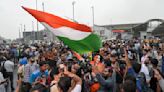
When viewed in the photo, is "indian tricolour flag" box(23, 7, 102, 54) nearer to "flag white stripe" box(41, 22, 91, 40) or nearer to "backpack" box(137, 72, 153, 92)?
"flag white stripe" box(41, 22, 91, 40)

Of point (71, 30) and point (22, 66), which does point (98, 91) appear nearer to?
point (71, 30)

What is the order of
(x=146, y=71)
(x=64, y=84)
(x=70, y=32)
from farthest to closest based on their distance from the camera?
(x=70, y=32) → (x=146, y=71) → (x=64, y=84)

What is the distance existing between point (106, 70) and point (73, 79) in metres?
1.54

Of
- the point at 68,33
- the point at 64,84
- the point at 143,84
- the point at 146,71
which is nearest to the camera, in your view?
the point at 64,84

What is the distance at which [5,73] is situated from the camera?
12977 millimetres

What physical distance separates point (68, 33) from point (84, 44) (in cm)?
55

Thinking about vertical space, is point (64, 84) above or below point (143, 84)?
above

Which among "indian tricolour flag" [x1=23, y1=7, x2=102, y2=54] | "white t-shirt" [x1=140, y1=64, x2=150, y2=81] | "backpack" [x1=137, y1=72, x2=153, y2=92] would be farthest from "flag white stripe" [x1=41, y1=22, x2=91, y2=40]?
"backpack" [x1=137, y1=72, x2=153, y2=92]

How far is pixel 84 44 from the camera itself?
8.53 meters

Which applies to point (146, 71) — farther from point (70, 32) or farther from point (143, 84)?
point (70, 32)

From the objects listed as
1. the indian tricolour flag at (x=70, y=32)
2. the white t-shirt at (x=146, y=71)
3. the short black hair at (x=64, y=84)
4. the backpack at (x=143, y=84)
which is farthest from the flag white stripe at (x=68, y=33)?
the short black hair at (x=64, y=84)

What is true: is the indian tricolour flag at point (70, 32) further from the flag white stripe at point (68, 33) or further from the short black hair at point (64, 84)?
the short black hair at point (64, 84)

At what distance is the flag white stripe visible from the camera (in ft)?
26.4

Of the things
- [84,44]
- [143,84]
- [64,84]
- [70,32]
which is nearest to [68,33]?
[70,32]
